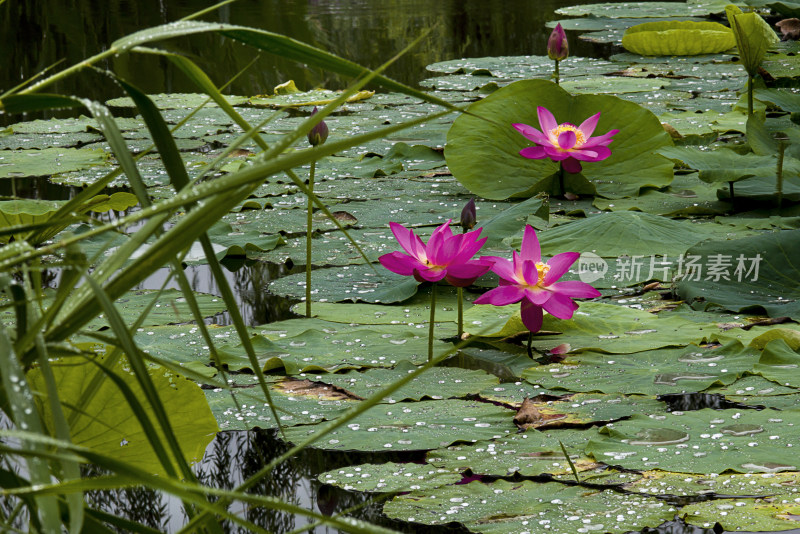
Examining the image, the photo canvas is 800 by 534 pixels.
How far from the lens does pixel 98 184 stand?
738mm

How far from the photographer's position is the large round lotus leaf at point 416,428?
4.04 ft

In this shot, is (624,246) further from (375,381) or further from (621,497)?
(621,497)

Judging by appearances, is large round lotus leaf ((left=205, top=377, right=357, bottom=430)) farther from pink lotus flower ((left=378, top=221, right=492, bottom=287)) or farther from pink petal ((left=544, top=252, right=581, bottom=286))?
pink petal ((left=544, top=252, right=581, bottom=286))

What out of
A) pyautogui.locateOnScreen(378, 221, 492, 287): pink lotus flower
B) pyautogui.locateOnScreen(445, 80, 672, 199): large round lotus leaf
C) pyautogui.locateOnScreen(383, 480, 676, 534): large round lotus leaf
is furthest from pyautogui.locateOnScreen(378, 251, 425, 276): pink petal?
pyautogui.locateOnScreen(445, 80, 672, 199): large round lotus leaf

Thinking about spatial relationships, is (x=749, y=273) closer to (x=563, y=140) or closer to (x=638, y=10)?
(x=563, y=140)

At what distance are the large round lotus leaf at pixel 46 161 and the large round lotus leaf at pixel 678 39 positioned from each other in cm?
292

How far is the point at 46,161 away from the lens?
3.04 m

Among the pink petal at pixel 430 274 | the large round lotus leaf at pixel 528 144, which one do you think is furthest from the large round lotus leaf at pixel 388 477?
the large round lotus leaf at pixel 528 144

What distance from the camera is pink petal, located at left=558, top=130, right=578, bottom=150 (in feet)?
7.49

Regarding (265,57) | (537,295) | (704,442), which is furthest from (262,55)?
(704,442)

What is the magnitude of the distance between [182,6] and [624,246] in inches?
221

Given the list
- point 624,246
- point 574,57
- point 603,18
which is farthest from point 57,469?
point 603,18

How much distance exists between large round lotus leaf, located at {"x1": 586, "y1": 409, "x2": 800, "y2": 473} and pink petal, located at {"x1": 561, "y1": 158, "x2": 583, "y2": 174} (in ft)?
4.10

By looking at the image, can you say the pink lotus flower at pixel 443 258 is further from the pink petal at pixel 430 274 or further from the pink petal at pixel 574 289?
the pink petal at pixel 574 289
